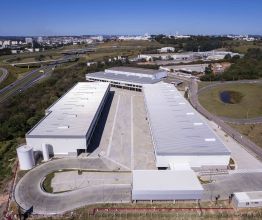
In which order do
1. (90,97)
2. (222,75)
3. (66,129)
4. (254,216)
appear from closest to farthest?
1. (254,216)
2. (66,129)
3. (90,97)
4. (222,75)

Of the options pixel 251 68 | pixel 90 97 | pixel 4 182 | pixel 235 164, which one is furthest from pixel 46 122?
pixel 251 68

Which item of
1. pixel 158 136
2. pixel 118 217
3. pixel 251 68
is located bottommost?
pixel 118 217

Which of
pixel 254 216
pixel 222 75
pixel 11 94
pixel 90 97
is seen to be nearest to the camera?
pixel 254 216

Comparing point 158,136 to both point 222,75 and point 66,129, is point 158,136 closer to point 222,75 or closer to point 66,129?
point 66,129

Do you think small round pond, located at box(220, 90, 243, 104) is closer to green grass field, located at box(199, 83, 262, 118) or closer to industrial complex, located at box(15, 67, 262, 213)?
green grass field, located at box(199, 83, 262, 118)

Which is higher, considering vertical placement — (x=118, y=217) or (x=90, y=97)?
(x=90, y=97)

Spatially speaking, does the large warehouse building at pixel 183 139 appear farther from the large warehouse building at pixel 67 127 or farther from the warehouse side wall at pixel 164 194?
the large warehouse building at pixel 67 127
